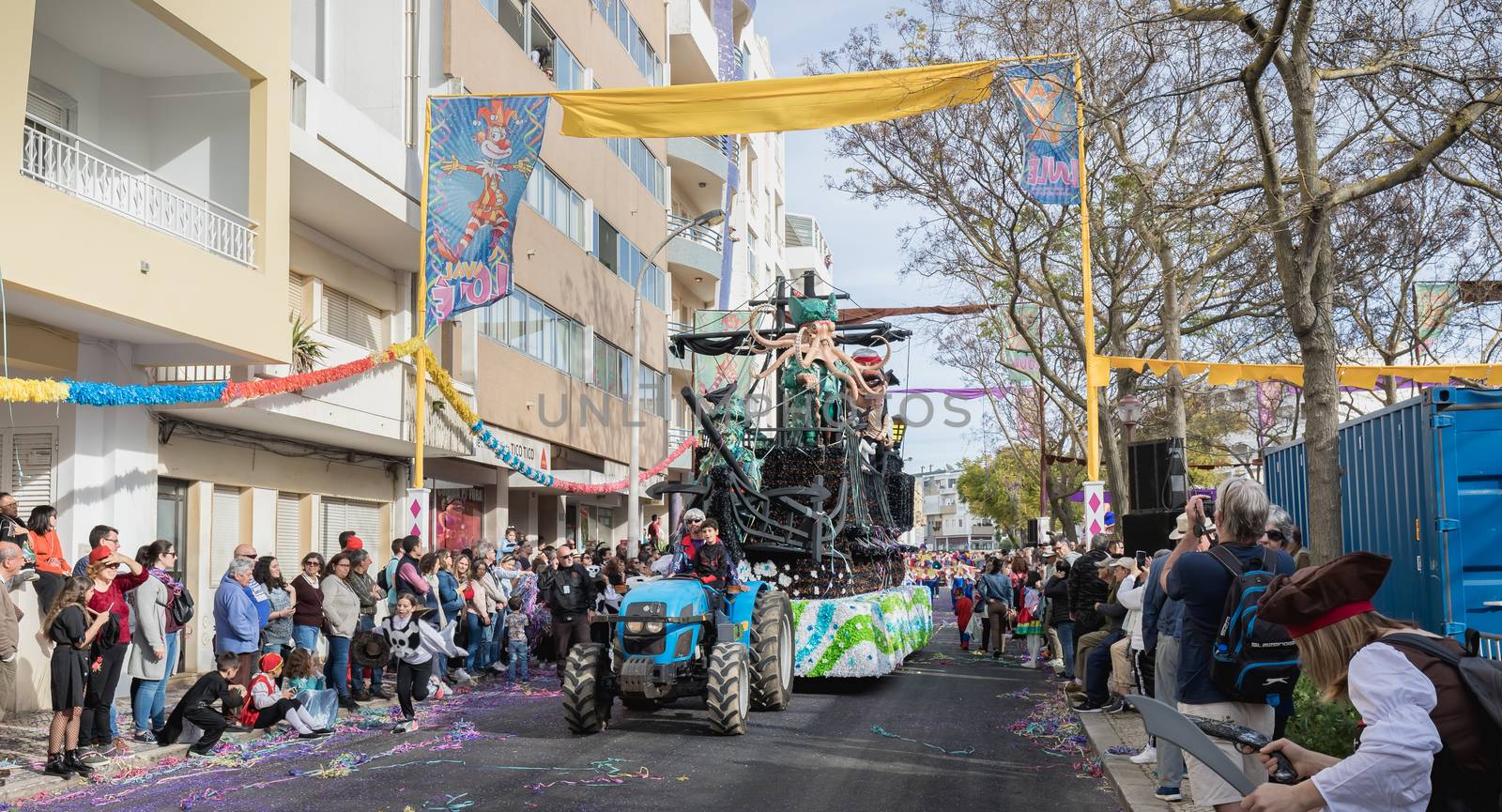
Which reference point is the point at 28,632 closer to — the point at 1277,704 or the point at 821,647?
the point at 821,647

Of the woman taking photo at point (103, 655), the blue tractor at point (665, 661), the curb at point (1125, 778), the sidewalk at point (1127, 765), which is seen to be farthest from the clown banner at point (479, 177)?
the curb at point (1125, 778)

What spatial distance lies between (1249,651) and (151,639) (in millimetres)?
9327

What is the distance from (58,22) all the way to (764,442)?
9.65 meters

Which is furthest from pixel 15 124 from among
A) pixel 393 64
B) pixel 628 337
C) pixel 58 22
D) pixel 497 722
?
pixel 628 337

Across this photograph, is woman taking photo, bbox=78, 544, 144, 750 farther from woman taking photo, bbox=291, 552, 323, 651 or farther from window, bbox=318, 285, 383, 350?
window, bbox=318, 285, 383, 350

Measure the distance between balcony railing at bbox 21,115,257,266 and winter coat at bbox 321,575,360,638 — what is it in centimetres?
453

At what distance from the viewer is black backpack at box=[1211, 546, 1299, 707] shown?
5707 millimetres

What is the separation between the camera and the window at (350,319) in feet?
69.9

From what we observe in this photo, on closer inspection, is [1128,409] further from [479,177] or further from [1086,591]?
[479,177]

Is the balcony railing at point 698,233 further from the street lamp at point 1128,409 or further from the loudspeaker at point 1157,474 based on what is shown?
the loudspeaker at point 1157,474

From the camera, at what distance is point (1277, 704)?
605 cm

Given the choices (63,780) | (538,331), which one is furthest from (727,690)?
(538,331)

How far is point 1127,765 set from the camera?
32.1ft

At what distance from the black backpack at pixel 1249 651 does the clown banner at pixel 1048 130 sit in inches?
456
